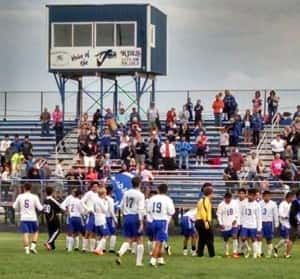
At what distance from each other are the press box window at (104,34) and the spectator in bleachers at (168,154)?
953 cm

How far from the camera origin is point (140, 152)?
45.7 m

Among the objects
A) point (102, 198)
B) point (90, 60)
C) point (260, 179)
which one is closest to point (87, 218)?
point (102, 198)

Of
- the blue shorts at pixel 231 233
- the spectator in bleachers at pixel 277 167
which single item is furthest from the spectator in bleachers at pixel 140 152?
the blue shorts at pixel 231 233

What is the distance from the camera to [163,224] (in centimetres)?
2578

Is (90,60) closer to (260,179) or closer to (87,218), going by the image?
(260,179)

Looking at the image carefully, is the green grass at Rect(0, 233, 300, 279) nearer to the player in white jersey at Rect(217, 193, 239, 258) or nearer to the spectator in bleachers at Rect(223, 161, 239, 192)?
the player in white jersey at Rect(217, 193, 239, 258)

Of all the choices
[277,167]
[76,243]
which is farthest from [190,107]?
[76,243]

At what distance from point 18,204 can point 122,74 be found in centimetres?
2451

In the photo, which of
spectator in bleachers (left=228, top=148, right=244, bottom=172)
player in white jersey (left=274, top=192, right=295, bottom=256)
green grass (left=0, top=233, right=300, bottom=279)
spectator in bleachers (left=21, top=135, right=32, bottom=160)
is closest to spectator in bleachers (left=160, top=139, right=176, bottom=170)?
spectator in bleachers (left=228, top=148, right=244, bottom=172)

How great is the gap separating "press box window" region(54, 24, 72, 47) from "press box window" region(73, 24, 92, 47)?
307 millimetres

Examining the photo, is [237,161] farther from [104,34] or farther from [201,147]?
[104,34]

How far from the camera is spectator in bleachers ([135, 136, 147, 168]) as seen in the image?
44.6 metres

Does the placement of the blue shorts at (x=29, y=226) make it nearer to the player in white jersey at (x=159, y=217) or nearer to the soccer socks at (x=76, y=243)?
the soccer socks at (x=76, y=243)

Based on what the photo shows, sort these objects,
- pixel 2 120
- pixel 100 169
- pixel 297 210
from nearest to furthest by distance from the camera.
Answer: pixel 297 210 < pixel 100 169 < pixel 2 120
